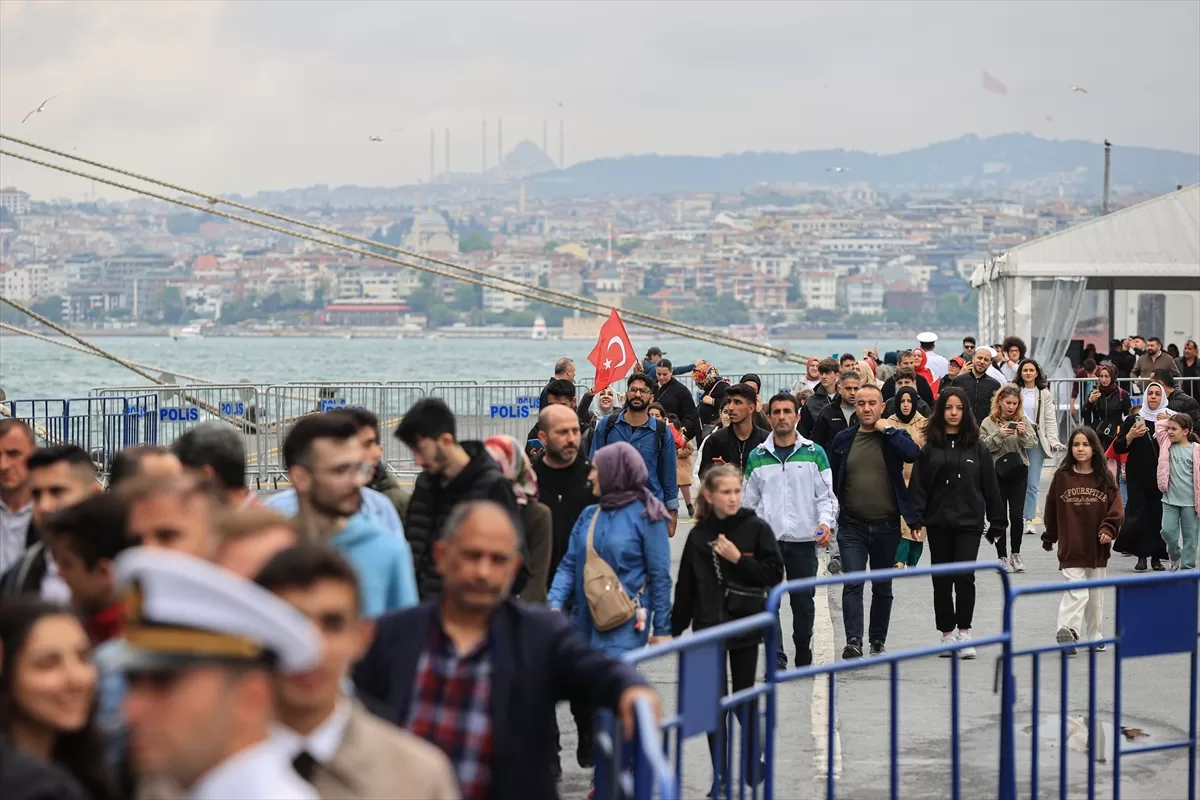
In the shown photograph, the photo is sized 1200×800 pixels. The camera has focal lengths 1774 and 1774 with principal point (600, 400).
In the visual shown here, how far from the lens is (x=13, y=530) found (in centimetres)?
676

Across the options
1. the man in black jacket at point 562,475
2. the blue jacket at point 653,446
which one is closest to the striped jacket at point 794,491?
the blue jacket at point 653,446

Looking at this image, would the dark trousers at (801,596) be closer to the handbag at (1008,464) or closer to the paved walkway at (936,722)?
the paved walkway at (936,722)

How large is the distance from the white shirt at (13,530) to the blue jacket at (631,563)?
224 centimetres

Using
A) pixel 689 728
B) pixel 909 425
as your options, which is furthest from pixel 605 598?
pixel 909 425

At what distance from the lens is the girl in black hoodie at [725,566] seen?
26.4ft

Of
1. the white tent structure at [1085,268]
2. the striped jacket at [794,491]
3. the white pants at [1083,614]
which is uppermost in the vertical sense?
the white tent structure at [1085,268]

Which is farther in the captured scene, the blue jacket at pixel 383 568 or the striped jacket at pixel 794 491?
the striped jacket at pixel 794 491

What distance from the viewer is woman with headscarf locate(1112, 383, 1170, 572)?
14.3m

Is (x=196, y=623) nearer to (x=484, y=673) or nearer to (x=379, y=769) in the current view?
(x=379, y=769)

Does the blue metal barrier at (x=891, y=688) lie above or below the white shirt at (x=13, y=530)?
below

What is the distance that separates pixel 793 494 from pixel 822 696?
1215 mm

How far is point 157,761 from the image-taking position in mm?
2471

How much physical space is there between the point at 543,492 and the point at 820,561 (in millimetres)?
6336

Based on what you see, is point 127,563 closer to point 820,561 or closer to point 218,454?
point 218,454
